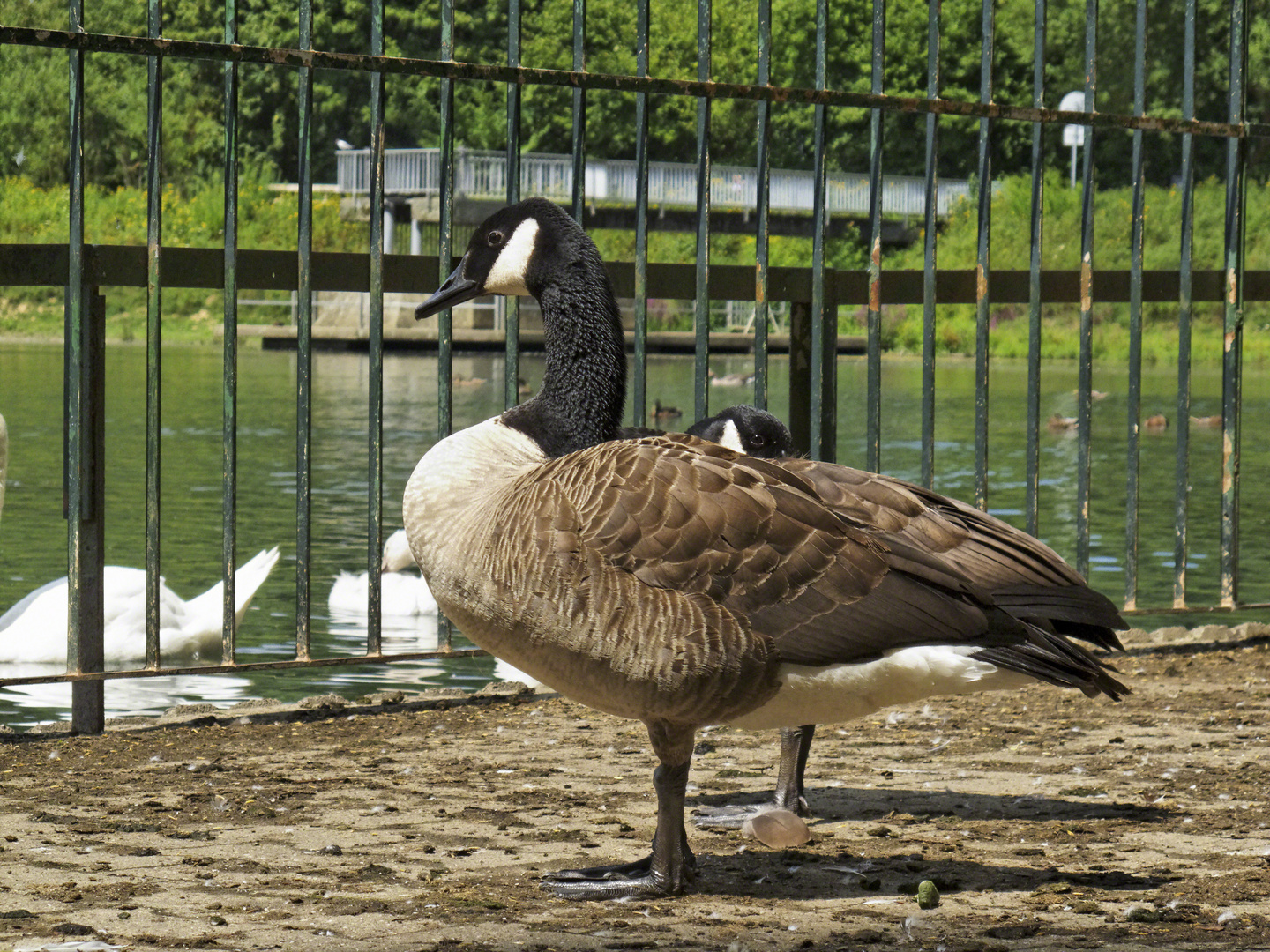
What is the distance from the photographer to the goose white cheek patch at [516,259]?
5.06 meters

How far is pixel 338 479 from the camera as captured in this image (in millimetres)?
18047

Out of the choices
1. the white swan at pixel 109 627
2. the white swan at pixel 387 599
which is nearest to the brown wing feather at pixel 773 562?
the white swan at pixel 109 627

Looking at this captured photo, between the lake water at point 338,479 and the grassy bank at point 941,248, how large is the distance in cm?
586

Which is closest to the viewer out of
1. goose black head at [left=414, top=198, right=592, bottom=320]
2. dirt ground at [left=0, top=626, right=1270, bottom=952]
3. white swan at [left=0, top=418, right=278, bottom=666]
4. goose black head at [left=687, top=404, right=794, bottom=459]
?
dirt ground at [left=0, top=626, right=1270, bottom=952]

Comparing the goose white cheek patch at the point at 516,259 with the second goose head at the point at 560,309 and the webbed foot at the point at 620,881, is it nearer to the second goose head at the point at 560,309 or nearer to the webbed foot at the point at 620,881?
the second goose head at the point at 560,309

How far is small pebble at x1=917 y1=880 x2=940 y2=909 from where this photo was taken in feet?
13.5

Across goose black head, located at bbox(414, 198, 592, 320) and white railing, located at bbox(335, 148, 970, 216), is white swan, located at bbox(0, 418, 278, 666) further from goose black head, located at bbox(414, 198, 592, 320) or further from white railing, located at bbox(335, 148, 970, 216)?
white railing, located at bbox(335, 148, 970, 216)

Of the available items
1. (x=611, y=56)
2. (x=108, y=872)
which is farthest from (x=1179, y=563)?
(x=611, y=56)

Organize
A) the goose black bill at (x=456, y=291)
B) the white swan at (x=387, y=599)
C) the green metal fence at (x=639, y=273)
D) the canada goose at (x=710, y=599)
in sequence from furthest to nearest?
the white swan at (x=387, y=599)
the green metal fence at (x=639, y=273)
the goose black bill at (x=456, y=291)
the canada goose at (x=710, y=599)

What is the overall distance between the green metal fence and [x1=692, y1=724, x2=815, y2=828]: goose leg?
195 cm

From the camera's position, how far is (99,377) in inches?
248

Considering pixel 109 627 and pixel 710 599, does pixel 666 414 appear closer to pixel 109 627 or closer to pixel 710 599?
pixel 109 627

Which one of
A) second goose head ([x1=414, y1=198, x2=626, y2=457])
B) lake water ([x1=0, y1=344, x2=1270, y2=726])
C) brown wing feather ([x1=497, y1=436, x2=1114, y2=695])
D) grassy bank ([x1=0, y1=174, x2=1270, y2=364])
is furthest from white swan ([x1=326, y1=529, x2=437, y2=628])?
grassy bank ([x1=0, y1=174, x2=1270, y2=364])

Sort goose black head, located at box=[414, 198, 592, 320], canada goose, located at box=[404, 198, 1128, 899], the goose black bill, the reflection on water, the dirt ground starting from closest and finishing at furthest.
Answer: the dirt ground, canada goose, located at box=[404, 198, 1128, 899], goose black head, located at box=[414, 198, 592, 320], the goose black bill, the reflection on water
